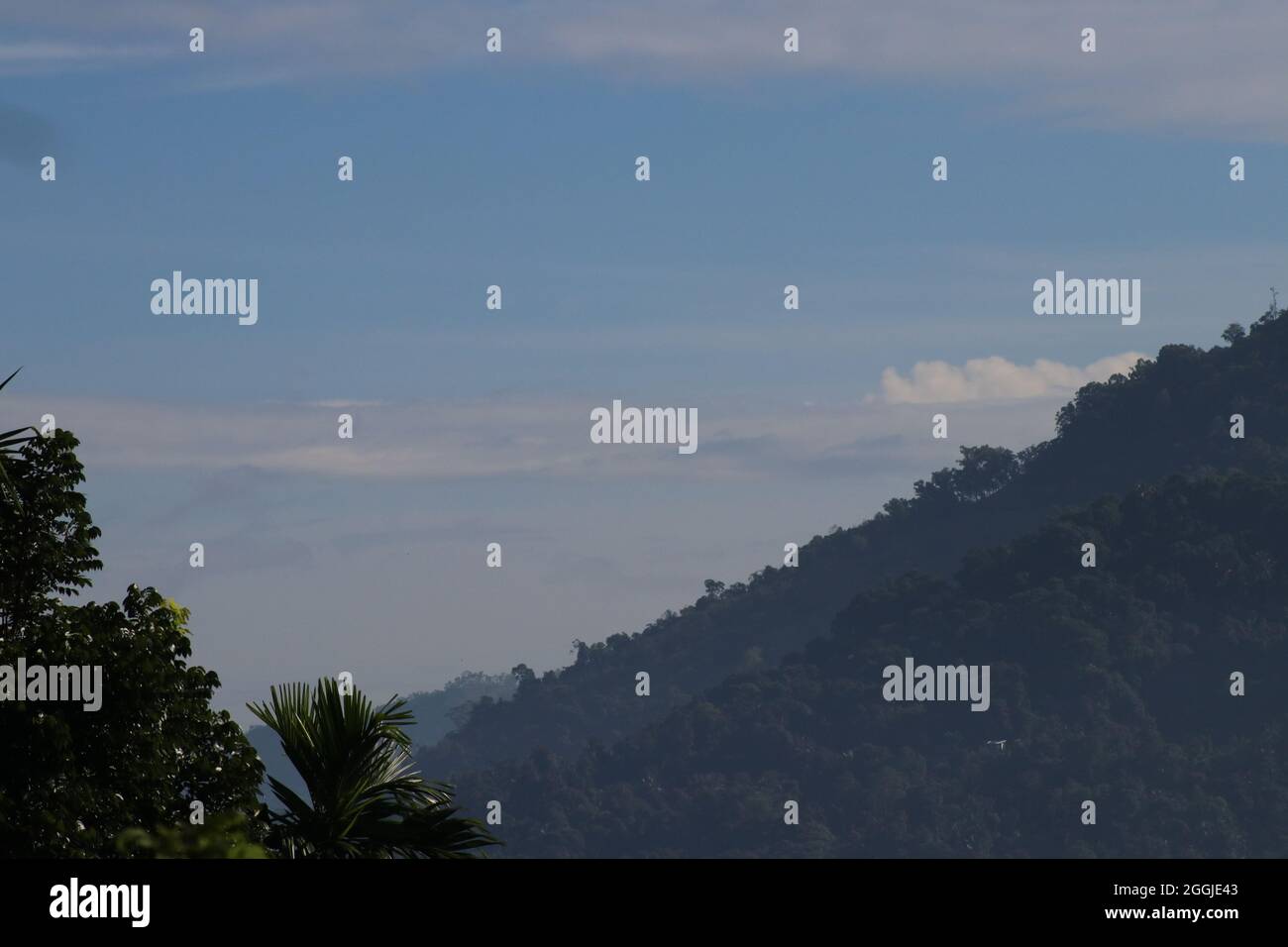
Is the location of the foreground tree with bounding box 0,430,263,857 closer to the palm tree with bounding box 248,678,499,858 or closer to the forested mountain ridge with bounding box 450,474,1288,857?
the palm tree with bounding box 248,678,499,858

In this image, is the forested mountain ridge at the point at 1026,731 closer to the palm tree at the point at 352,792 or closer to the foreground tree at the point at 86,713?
the foreground tree at the point at 86,713

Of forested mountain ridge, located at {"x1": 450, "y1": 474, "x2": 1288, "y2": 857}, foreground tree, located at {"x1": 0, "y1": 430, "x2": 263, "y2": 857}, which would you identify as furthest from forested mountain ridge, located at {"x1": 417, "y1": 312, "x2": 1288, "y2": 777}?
foreground tree, located at {"x1": 0, "y1": 430, "x2": 263, "y2": 857}

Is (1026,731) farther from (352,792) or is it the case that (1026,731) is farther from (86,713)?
(352,792)

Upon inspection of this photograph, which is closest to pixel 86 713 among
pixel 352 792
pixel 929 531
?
pixel 352 792

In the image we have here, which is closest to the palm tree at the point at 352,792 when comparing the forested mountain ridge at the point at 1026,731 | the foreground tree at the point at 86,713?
the foreground tree at the point at 86,713

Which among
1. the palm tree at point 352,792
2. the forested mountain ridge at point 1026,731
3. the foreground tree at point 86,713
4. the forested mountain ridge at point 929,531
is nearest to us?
the palm tree at point 352,792

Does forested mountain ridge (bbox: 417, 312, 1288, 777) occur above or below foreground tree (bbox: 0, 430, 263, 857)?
above
